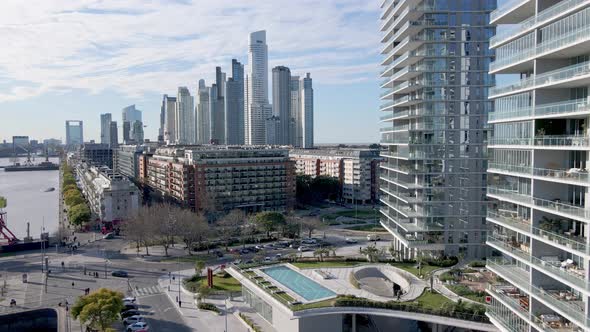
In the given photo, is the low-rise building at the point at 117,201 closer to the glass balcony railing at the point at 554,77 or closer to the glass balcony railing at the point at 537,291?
the glass balcony railing at the point at 537,291

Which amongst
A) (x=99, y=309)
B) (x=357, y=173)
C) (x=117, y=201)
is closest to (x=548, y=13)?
(x=99, y=309)

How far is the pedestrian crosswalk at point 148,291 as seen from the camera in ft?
135

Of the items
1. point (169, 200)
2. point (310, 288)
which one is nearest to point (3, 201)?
point (169, 200)

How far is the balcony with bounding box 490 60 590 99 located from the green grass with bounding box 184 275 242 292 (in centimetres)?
2806

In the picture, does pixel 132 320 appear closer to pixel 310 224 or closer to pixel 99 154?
pixel 310 224

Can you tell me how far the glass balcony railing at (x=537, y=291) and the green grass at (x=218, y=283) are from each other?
2330 centimetres

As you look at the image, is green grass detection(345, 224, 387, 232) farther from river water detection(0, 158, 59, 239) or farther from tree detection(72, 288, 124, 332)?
river water detection(0, 158, 59, 239)

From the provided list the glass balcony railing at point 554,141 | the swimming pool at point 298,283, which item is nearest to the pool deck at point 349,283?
the swimming pool at point 298,283

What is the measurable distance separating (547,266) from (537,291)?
136 centimetres

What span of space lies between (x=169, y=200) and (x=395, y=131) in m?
44.7

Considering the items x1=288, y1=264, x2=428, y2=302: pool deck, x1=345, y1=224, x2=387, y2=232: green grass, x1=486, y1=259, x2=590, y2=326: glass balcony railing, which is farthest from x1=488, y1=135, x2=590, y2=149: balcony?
x1=345, y1=224, x2=387, y2=232: green grass

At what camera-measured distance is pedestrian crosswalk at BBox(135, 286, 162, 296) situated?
41.0 metres

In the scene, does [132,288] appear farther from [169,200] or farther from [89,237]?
[169,200]

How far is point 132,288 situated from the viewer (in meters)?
42.5
